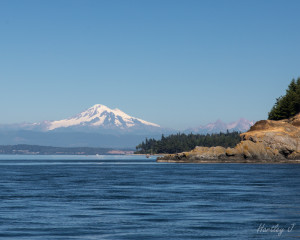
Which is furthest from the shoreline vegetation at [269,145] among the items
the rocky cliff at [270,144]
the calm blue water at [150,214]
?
the calm blue water at [150,214]

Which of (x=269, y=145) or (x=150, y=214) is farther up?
(x=269, y=145)

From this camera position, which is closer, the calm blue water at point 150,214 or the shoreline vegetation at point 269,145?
the calm blue water at point 150,214

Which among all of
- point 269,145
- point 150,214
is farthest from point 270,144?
point 150,214

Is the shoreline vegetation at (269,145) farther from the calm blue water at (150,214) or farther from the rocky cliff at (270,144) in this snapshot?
the calm blue water at (150,214)

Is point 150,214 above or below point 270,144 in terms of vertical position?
below

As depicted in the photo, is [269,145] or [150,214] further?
[269,145]

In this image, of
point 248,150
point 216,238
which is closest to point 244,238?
point 216,238

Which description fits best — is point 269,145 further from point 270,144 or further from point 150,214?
point 150,214

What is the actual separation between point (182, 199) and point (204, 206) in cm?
604

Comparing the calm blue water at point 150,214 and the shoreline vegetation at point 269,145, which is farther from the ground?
the shoreline vegetation at point 269,145

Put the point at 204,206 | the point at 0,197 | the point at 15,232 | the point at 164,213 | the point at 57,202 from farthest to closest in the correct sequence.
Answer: the point at 0,197, the point at 57,202, the point at 204,206, the point at 164,213, the point at 15,232

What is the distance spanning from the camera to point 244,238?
95.7 ft

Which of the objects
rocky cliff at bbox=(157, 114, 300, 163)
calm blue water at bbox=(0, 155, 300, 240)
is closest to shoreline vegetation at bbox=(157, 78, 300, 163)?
rocky cliff at bbox=(157, 114, 300, 163)

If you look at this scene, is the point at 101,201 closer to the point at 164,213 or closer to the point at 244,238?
the point at 164,213
